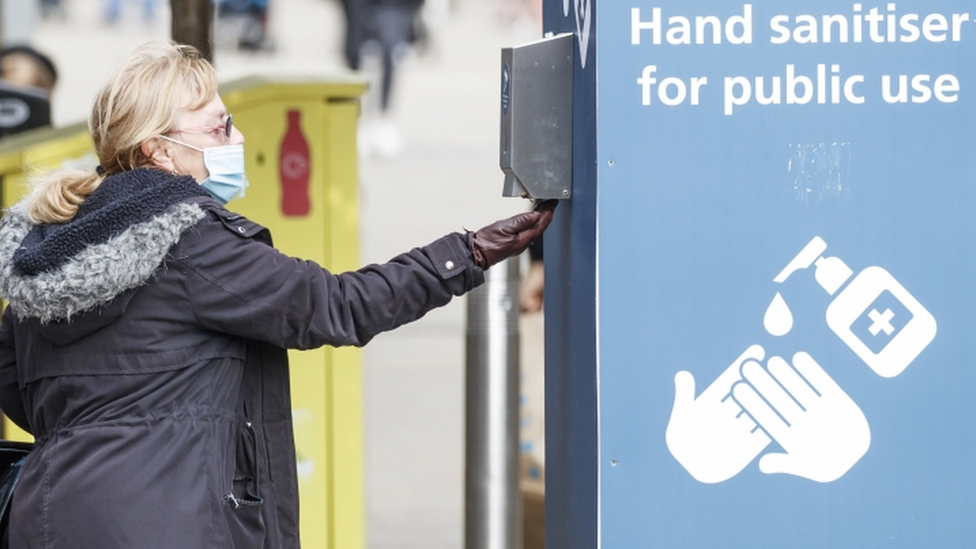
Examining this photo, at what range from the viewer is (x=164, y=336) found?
2520 mm

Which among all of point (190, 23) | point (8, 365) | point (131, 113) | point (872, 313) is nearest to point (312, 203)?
point (190, 23)

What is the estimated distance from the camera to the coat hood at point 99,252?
2.46 m

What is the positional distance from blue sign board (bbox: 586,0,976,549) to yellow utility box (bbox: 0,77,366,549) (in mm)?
1707

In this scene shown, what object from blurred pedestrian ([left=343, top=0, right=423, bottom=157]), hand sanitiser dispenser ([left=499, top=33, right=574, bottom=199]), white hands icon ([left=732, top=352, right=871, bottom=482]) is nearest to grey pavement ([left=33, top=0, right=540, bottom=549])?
blurred pedestrian ([left=343, top=0, right=423, bottom=157])

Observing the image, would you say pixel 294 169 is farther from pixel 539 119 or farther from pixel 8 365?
pixel 539 119

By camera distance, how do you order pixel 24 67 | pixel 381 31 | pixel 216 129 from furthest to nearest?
pixel 381 31 < pixel 24 67 < pixel 216 129

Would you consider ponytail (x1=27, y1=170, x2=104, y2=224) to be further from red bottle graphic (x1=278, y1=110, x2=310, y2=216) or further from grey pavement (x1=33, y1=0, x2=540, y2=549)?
red bottle graphic (x1=278, y1=110, x2=310, y2=216)

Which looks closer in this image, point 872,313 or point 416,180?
point 872,313

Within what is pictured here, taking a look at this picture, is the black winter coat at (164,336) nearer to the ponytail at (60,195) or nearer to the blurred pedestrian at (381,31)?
the ponytail at (60,195)

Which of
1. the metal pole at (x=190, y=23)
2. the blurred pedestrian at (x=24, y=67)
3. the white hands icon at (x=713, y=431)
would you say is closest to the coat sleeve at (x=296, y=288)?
the white hands icon at (x=713, y=431)

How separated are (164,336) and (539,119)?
0.78m

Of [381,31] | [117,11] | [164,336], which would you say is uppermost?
[117,11]

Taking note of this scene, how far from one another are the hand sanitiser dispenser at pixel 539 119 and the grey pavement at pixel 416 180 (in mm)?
761

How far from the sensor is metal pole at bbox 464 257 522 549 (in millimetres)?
4078
